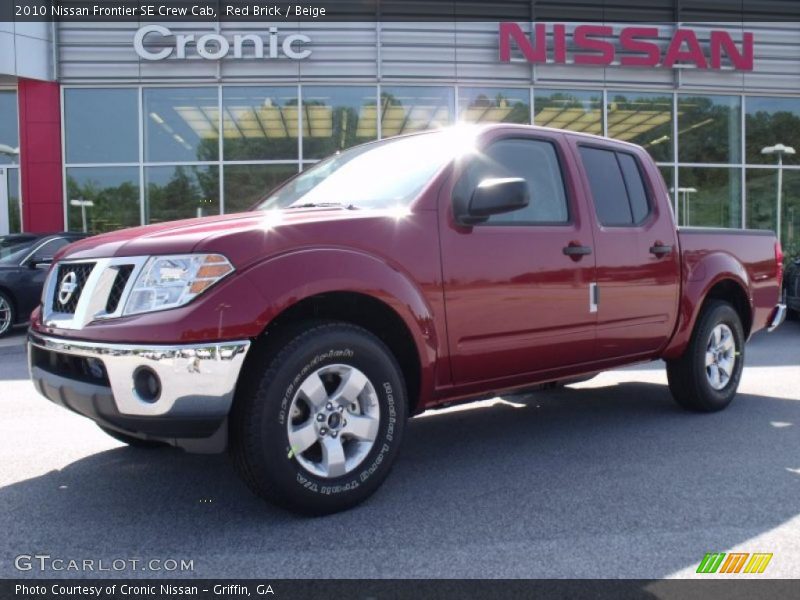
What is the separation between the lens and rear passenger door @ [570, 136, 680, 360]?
4285mm

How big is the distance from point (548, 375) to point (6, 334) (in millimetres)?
8752

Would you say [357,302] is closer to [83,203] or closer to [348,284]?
[348,284]

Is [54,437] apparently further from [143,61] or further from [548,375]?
[143,61]

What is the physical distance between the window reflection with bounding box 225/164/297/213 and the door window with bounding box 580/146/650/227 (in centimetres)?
1113

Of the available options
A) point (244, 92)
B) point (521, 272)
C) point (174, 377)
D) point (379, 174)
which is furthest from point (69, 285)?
point (244, 92)

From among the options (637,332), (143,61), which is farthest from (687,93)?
(637,332)

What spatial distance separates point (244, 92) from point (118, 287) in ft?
42.2

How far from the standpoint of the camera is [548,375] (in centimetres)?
405

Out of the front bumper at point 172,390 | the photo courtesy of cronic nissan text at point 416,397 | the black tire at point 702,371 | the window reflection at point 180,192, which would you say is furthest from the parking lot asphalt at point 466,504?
the window reflection at point 180,192

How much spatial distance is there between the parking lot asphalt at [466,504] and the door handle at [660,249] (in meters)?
1.14

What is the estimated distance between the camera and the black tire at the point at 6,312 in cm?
997

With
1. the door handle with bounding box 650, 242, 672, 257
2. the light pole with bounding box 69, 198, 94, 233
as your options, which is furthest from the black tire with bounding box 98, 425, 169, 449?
the light pole with bounding box 69, 198, 94, 233

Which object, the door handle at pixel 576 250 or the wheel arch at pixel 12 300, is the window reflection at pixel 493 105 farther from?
the door handle at pixel 576 250

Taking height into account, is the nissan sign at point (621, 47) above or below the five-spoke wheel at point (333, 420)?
above
